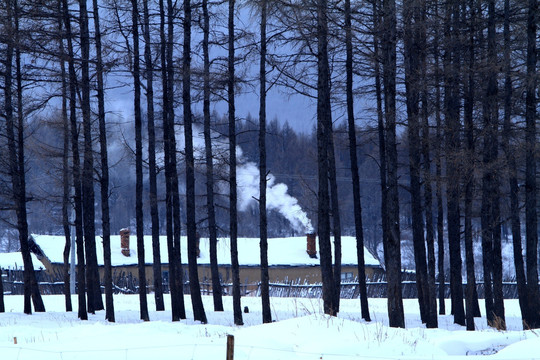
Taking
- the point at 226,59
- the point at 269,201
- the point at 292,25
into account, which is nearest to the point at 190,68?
the point at 226,59

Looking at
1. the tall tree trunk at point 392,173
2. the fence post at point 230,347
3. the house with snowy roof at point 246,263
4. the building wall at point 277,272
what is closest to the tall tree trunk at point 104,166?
the tall tree trunk at point 392,173

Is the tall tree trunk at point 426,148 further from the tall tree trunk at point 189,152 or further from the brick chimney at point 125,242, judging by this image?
the brick chimney at point 125,242

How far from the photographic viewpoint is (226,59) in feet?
67.8

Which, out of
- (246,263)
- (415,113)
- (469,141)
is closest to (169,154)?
(415,113)

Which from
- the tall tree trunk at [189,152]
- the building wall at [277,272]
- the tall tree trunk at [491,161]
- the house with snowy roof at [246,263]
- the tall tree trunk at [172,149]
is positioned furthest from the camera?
the building wall at [277,272]

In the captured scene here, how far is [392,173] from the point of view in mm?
16203

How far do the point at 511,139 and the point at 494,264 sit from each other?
369 centimetres

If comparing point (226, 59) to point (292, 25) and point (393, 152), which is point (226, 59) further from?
point (393, 152)

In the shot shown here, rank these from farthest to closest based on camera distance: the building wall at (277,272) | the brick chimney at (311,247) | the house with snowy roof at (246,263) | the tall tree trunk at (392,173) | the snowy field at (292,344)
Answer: the brick chimney at (311,247) < the building wall at (277,272) < the house with snowy roof at (246,263) < the tall tree trunk at (392,173) < the snowy field at (292,344)

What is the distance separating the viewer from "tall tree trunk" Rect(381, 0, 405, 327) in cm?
1566

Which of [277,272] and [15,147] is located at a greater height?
[15,147]

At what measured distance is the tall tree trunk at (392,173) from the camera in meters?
15.7

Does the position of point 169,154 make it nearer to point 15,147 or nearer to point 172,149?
point 172,149

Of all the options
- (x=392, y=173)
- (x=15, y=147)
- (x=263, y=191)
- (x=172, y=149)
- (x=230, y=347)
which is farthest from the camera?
(x=15, y=147)
